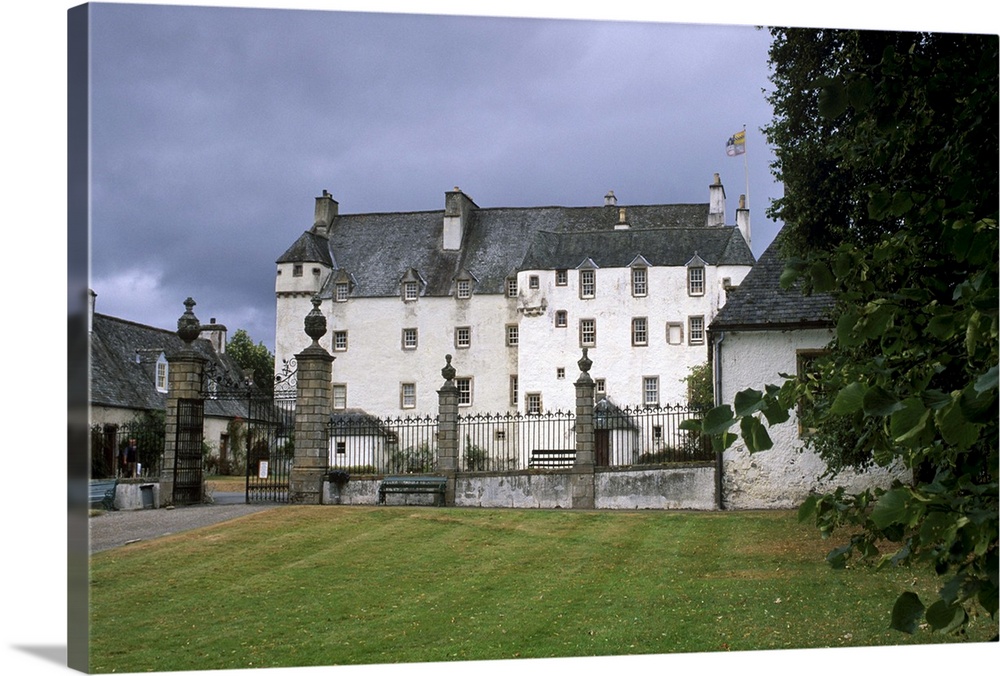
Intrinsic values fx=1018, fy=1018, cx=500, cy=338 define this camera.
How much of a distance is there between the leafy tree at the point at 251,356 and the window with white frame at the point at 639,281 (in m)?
3.21

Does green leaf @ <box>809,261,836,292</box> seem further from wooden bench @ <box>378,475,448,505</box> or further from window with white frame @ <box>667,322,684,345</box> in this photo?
wooden bench @ <box>378,475,448,505</box>

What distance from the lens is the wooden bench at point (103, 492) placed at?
558 centimetres

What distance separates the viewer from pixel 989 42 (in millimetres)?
5305

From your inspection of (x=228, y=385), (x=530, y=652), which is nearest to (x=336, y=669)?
(x=530, y=652)

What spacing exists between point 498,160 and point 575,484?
5158 mm

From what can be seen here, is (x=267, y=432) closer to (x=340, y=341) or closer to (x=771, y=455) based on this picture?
(x=340, y=341)

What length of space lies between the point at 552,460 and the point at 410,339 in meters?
2.83

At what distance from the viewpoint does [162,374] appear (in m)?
10.7

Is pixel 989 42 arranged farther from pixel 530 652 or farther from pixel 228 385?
pixel 228 385

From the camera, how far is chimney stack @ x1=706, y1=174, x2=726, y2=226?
6.73 m

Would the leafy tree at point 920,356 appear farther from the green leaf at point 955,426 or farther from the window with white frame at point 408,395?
the window with white frame at point 408,395

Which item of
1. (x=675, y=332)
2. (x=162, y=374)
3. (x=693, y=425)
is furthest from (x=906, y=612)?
(x=162, y=374)

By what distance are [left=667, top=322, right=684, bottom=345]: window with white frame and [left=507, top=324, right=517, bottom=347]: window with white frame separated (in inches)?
57.1

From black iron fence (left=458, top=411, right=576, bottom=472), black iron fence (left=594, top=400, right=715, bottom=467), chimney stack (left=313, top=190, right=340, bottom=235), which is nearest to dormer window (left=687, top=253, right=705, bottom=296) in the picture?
black iron fence (left=594, top=400, right=715, bottom=467)
